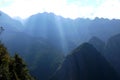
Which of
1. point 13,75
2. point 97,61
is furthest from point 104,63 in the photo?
Result: point 13,75

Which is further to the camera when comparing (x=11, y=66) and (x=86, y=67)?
(x=86, y=67)

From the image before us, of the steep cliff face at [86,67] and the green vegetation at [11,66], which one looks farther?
the steep cliff face at [86,67]

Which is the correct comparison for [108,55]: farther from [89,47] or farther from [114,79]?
[114,79]

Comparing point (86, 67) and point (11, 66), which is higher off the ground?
point (86, 67)

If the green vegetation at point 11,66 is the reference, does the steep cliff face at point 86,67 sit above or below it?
above
